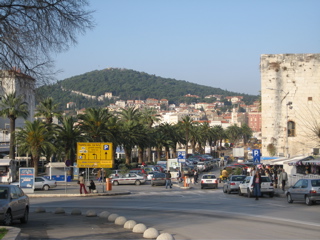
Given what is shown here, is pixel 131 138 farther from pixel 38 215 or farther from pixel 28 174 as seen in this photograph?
pixel 38 215

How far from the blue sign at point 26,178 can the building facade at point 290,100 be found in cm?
2695

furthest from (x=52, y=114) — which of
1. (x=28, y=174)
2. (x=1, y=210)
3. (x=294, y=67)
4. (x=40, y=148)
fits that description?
(x=1, y=210)

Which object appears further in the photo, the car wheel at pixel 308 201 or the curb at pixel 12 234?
the car wheel at pixel 308 201

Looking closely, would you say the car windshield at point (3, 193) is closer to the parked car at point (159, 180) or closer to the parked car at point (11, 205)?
the parked car at point (11, 205)

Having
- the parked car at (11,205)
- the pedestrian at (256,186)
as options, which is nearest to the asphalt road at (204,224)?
the parked car at (11,205)

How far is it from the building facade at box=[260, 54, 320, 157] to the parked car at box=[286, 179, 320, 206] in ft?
94.6

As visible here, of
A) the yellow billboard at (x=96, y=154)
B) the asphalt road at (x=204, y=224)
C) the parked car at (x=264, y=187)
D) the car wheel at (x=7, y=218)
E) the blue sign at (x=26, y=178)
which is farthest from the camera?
the yellow billboard at (x=96, y=154)

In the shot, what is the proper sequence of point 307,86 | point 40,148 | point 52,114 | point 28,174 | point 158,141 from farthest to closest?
1. point 158,141
2. point 52,114
3. point 40,148
4. point 307,86
5. point 28,174

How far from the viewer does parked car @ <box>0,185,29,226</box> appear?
16141 millimetres

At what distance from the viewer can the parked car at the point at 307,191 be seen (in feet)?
78.8

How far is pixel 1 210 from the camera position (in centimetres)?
1591

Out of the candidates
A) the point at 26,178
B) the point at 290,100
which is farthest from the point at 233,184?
the point at 290,100

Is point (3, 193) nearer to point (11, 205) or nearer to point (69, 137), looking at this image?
point (11, 205)

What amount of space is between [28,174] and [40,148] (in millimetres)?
18342
